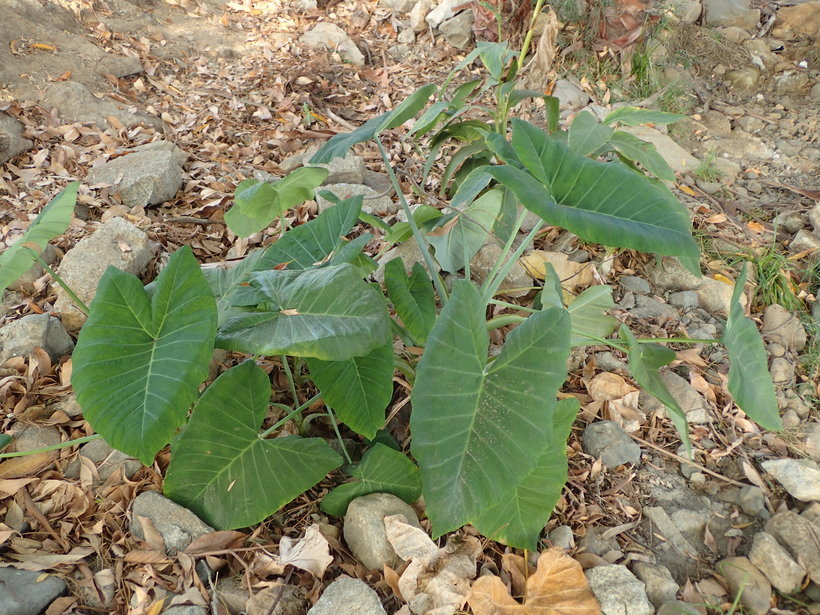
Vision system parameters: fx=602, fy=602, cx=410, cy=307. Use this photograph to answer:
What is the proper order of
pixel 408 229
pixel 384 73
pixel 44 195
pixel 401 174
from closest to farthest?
1. pixel 408 229
2. pixel 44 195
3. pixel 401 174
4. pixel 384 73

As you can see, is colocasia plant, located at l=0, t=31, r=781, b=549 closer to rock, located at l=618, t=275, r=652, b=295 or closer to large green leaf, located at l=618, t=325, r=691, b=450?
large green leaf, located at l=618, t=325, r=691, b=450

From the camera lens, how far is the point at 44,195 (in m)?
2.21

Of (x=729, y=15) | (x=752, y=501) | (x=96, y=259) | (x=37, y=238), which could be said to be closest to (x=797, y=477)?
(x=752, y=501)

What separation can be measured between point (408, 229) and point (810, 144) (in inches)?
94.5

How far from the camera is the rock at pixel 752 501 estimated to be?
1.41 meters

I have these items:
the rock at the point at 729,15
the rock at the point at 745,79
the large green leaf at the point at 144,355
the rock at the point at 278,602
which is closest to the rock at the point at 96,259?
the large green leaf at the point at 144,355

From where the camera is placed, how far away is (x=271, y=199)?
147 centimetres

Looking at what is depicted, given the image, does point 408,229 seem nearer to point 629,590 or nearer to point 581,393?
point 581,393

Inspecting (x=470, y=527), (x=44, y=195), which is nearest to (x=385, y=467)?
(x=470, y=527)

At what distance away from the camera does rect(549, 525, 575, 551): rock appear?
51.3 inches

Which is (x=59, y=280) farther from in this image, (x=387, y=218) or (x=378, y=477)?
(x=387, y=218)

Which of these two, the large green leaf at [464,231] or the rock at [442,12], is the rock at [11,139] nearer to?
the large green leaf at [464,231]

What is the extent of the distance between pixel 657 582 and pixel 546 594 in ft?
0.83

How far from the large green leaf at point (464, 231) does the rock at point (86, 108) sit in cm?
174
